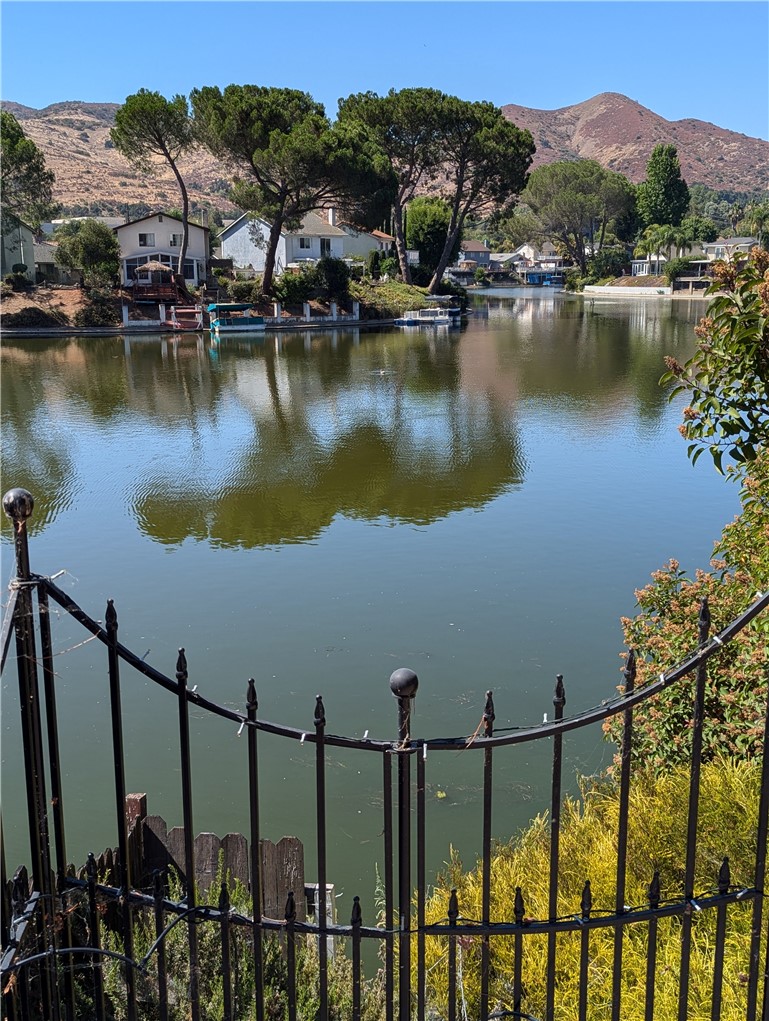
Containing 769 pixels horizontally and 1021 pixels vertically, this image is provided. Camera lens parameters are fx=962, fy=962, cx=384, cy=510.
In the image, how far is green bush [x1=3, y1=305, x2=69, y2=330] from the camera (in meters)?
40.9

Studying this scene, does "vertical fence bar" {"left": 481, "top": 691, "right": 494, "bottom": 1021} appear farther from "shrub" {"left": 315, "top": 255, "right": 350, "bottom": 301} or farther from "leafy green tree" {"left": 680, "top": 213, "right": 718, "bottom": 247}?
"leafy green tree" {"left": 680, "top": 213, "right": 718, "bottom": 247}

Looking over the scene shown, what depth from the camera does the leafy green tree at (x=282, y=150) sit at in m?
41.1

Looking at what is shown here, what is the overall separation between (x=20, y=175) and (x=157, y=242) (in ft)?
26.3

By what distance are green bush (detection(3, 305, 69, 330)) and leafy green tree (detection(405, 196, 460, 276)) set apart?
25127 millimetres

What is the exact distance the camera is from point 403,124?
161 ft

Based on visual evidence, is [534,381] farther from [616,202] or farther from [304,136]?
[616,202]

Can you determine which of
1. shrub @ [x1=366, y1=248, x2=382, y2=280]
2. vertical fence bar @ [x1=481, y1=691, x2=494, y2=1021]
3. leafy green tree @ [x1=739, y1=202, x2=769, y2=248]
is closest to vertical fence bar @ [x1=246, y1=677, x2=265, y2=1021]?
vertical fence bar @ [x1=481, y1=691, x2=494, y2=1021]

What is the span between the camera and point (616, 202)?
9044 cm

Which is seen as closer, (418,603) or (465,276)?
(418,603)

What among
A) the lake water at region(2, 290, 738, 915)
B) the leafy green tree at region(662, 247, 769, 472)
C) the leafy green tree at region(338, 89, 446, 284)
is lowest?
the lake water at region(2, 290, 738, 915)

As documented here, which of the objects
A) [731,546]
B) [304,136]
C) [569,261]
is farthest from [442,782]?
[569,261]

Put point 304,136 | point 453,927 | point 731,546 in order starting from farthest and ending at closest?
point 304,136
point 731,546
point 453,927

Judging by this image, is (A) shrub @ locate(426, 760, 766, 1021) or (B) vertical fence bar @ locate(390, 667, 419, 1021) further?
(A) shrub @ locate(426, 760, 766, 1021)

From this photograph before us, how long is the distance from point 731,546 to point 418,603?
188 inches
